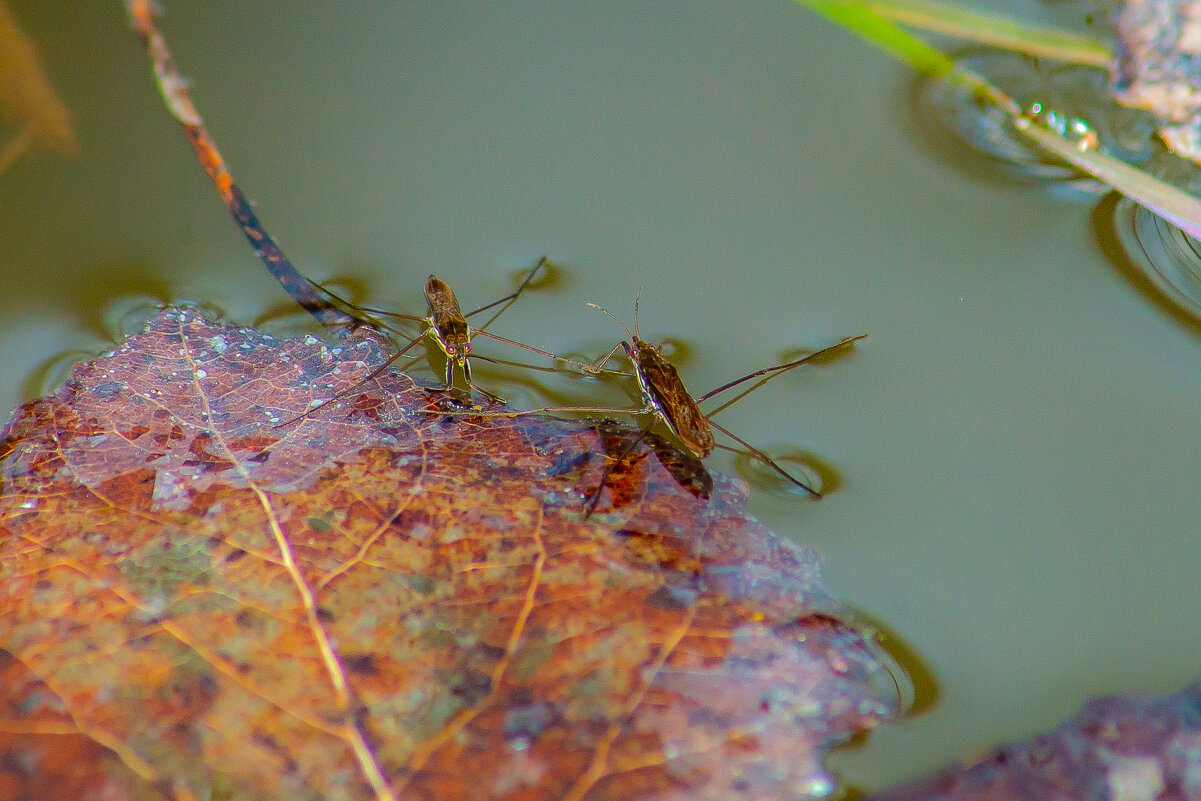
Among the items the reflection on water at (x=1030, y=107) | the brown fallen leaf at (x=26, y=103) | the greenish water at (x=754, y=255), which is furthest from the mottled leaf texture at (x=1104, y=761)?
the brown fallen leaf at (x=26, y=103)

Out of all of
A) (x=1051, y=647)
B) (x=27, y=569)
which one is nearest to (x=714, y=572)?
(x=1051, y=647)

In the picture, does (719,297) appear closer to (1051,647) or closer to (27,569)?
(1051,647)

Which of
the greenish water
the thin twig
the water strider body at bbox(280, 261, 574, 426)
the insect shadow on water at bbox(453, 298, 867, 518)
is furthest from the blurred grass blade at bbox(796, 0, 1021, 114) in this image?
the thin twig

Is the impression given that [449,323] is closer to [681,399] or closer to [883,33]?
[681,399]

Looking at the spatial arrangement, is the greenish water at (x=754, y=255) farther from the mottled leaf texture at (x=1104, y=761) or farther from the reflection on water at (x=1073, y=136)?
the mottled leaf texture at (x=1104, y=761)

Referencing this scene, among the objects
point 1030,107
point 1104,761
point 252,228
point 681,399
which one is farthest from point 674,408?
point 1030,107

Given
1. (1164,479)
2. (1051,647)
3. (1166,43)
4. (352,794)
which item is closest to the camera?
(352,794)
